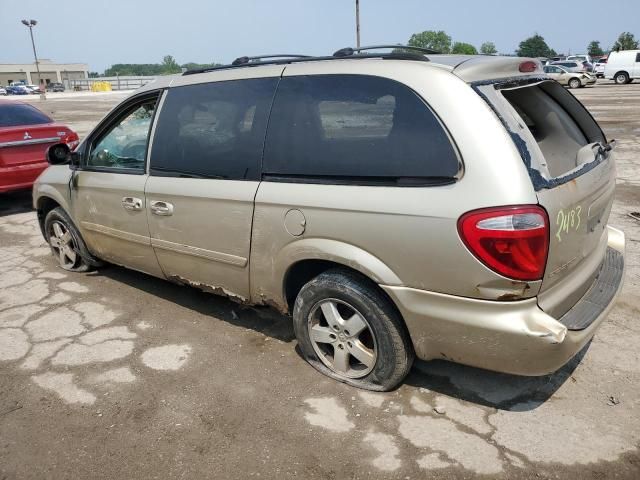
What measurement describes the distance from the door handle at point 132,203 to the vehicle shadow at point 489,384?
219cm

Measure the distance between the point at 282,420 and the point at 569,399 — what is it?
5.12 feet

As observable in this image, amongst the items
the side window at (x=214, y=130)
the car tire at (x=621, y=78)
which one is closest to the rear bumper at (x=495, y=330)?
the side window at (x=214, y=130)

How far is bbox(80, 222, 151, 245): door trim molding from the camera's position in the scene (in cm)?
385

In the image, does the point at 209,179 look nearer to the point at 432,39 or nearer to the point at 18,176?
the point at 18,176

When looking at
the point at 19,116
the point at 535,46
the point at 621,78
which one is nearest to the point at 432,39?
the point at 535,46

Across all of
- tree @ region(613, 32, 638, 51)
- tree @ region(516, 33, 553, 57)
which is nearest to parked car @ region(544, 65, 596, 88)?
tree @ region(613, 32, 638, 51)

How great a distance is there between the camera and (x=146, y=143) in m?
3.75

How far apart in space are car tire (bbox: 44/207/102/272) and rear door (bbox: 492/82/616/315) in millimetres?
3755

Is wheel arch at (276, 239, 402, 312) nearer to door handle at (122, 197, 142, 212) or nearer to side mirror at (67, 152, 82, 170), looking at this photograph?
door handle at (122, 197, 142, 212)

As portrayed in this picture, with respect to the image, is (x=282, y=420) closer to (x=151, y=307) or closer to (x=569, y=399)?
(x=569, y=399)

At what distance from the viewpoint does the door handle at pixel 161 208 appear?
3508 mm

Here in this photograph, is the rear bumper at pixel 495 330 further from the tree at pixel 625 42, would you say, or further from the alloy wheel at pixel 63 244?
the tree at pixel 625 42

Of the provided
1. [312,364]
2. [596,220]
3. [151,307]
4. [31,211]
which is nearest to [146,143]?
[151,307]

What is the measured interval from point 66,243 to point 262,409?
3.00 m
